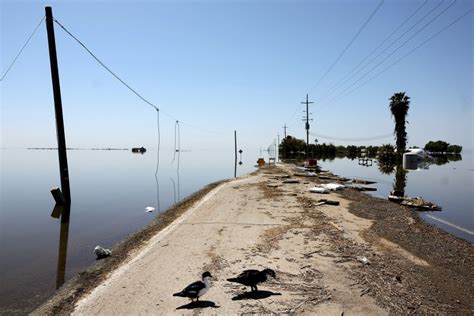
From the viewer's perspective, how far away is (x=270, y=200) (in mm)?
20922

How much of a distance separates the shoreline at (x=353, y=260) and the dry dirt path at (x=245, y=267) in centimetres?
4

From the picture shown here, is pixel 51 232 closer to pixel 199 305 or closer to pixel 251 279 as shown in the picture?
pixel 199 305

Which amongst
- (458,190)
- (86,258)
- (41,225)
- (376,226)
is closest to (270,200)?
(376,226)

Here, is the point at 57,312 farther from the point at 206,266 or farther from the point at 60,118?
the point at 60,118

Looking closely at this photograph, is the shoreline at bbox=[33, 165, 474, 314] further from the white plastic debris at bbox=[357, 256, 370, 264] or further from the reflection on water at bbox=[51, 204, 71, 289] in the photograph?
the reflection on water at bbox=[51, 204, 71, 289]

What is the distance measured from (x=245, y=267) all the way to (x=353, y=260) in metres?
3.07

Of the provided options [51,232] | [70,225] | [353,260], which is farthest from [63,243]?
[353,260]

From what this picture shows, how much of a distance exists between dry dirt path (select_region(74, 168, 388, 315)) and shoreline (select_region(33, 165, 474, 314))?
0.12 ft

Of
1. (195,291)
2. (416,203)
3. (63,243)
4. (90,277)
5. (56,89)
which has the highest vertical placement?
(56,89)

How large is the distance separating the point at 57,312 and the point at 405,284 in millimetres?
7472

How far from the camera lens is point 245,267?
29.3 ft

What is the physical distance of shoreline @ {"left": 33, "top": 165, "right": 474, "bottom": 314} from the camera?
7.04 meters

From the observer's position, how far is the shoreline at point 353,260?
7.04 m

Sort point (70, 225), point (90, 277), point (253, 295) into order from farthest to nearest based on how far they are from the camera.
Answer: point (70, 225)
point (90, 277)
point (253, 295)
